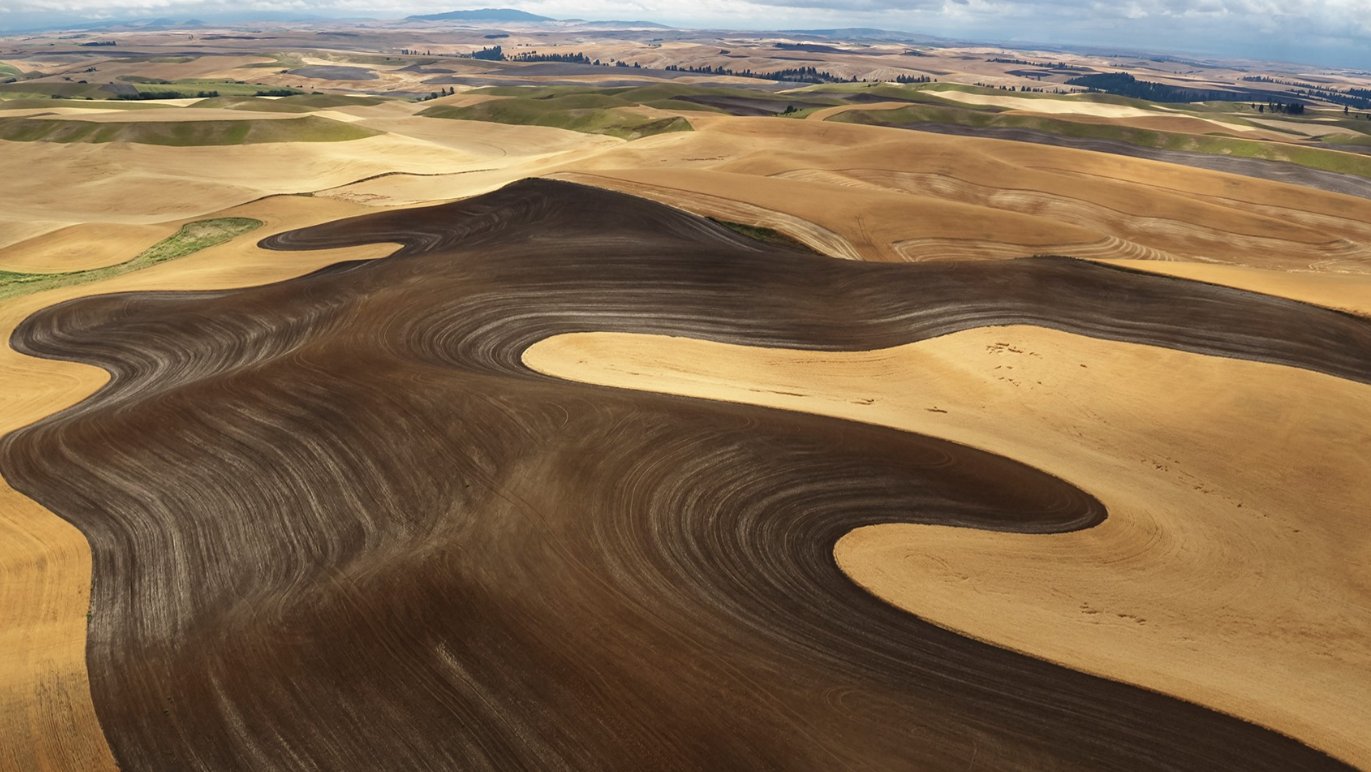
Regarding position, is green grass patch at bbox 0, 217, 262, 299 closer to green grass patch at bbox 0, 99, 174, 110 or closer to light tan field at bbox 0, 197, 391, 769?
light tan field at bbox 0, 197, 391, 769

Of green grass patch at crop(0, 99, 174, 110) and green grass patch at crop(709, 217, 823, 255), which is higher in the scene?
green grass patch at crop(0, 99, 174, 110)

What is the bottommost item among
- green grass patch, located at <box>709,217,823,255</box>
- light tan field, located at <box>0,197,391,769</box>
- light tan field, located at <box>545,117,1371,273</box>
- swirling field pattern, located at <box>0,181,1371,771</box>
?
light tan field, located at <box>0,197,391,769</box>

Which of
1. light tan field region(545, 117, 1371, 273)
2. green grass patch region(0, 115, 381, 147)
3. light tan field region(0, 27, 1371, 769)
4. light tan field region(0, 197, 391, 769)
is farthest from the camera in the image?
green grass patch region(0, 115, 381, 147)

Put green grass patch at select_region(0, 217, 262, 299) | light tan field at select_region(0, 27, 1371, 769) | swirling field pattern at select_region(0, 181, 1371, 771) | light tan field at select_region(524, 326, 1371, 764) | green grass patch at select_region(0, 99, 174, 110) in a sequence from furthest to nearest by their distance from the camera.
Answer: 1. green grass patch at select_region(0, 99, 174, 110)
2. green grass patch at select_region(0, 217, 262, 299)
3. light tan field at select_region(524, 326, 1371, 764)
4. light tan field at select_region(0, 27, 1371, 769)
5. swirling field pattern at select_region(0, 181, 1371, 771)

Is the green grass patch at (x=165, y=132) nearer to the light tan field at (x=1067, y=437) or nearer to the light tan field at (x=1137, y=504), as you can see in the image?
the light tan field at (x=1067, y=437)

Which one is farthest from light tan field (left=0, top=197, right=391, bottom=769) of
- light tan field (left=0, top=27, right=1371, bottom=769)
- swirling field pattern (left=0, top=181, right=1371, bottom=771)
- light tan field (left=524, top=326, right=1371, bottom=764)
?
light tan field (left=524, top=326, right=1371, bottom=764)

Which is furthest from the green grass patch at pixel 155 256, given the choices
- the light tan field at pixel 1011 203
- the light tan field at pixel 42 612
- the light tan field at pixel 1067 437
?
the light tan field at pixel 1011 203

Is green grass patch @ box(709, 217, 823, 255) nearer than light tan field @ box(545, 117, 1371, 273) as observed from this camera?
Yes
